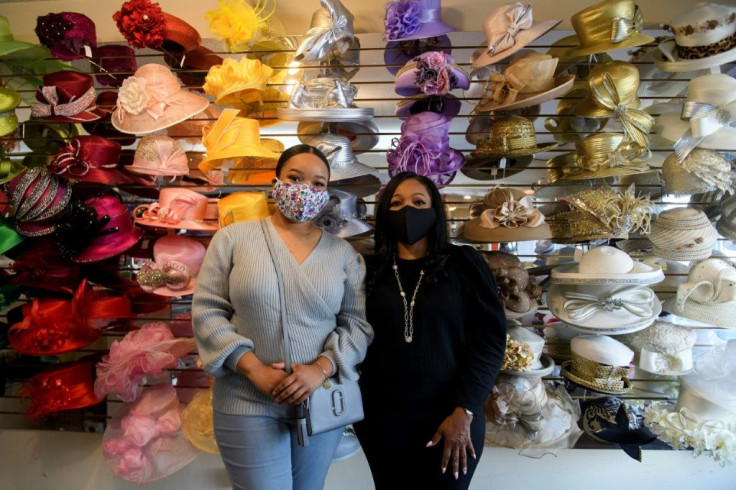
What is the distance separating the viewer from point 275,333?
136cm

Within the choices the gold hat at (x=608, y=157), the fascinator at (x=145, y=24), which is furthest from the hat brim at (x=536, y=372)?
the fascinator at (x=145, y=24)

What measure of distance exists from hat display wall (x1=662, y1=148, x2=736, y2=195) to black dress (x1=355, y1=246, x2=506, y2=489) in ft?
3.95

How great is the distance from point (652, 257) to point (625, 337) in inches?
17.1

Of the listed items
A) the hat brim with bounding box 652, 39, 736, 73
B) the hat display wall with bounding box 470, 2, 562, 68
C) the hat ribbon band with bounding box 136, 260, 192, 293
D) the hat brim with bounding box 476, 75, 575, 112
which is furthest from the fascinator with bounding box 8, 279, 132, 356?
the hat brim with bounding box 652, 39, 736, 73

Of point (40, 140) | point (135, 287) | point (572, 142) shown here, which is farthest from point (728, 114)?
point (40, 140)

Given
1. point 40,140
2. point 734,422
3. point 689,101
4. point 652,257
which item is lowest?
point 734,422

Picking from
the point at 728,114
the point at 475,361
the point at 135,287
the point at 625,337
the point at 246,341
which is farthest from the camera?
the point at 135,287

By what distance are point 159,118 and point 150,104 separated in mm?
88

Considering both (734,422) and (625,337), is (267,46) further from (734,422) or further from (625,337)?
(734,422)

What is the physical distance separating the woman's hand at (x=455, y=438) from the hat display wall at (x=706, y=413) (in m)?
1.18

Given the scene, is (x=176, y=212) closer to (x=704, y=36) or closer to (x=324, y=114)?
(x=324, y=114)

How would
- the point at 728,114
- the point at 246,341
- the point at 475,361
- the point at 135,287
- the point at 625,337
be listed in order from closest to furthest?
1. the point at 246,341
2. the point at 475,361
3. the point at 728,114
4. the point at 625,337
5. the point at 135,287

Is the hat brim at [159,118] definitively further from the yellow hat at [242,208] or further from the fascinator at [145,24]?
the yellow hat at [242,208]

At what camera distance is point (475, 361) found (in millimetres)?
1454
